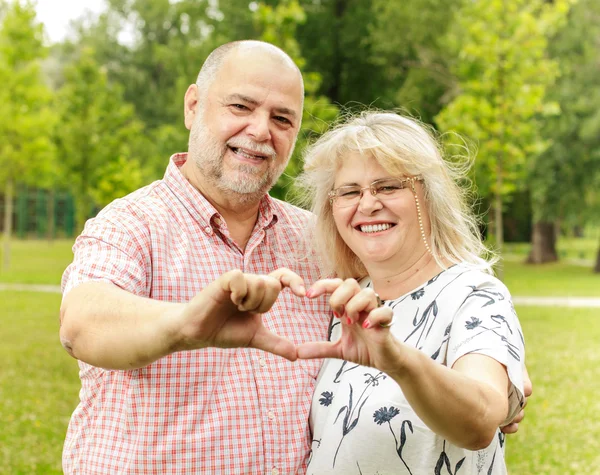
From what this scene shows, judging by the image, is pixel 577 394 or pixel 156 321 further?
pixel 577 394

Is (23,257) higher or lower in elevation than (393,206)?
lower

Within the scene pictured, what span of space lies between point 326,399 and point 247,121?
1.14 metres

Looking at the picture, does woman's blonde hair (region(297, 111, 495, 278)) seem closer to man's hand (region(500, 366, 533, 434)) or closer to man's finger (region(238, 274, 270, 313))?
man's hand (region(500, 366, 533, 434))

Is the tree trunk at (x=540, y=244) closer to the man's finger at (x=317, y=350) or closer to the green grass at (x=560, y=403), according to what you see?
the green grass at (x=560, y=403)

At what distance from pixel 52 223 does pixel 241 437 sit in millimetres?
40356

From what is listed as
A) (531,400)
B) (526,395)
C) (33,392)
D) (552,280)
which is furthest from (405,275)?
(552,280)

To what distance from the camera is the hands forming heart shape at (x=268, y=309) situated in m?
1.56

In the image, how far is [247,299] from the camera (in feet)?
5.14

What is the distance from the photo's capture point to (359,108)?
7.49 m

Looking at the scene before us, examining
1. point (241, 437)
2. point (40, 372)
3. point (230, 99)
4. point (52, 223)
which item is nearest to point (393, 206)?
point (230, 99)

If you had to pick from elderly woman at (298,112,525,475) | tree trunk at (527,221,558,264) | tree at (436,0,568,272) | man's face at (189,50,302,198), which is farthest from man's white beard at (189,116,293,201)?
tree trunk at (527,221,558,264)

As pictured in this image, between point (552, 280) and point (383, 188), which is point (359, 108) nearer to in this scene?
point (383, 188)

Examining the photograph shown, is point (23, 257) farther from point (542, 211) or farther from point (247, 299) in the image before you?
point (247, 299)

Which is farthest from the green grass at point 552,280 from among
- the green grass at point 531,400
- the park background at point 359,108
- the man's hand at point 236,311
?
the man's hand at point 236,311
